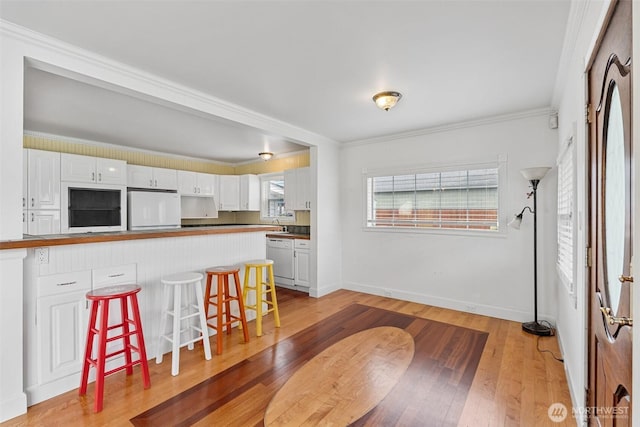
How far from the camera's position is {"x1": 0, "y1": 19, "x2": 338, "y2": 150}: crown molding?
198 centimetres

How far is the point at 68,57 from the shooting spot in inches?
84.0

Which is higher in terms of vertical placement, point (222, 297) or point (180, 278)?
point (180, 278)

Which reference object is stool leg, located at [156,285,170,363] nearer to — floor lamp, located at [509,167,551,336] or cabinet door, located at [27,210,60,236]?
cabinet door, located at [27,210,60,236]

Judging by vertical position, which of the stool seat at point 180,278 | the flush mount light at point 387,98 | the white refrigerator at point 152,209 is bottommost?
the stool seat at point 180,278

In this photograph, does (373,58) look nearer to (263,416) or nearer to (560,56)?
(560,56)

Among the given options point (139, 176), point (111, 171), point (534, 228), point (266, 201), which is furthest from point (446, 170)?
Answer: point (111, 171)

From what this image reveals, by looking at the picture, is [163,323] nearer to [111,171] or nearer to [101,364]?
[101,364]

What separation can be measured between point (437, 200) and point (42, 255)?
4233 millimetres

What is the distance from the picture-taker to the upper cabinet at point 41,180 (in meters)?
3.87

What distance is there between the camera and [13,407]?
6.10 ft

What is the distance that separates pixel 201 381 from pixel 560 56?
377 centimetres

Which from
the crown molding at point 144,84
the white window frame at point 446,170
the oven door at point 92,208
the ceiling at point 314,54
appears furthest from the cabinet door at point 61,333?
the white window frame at point 446,170

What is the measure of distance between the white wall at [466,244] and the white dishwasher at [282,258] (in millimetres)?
967

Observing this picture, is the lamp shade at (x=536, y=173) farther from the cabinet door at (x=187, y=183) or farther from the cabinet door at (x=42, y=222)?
the cabinet door at (x=42, y=222)
